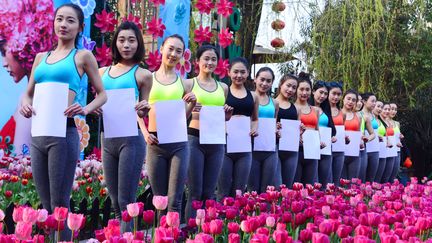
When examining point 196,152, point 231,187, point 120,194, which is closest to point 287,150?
point 231,187

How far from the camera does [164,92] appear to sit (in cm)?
395

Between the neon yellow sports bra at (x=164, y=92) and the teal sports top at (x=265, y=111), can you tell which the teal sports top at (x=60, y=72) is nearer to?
the neon yellow sports bra at (x=164, y=92)

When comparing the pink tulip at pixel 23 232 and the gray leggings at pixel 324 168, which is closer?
the pink tulip at pixel 23 232

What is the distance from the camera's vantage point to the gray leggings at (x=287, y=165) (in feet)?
18.2

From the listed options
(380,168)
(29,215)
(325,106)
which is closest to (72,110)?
(29,215)

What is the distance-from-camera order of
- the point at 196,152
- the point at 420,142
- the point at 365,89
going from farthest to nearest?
the point at 420,142 → the point at 365,89 → the point at 196,152

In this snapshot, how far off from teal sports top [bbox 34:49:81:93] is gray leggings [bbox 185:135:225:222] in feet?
3.93

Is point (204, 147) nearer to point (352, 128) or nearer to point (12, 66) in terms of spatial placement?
point (12, 66)

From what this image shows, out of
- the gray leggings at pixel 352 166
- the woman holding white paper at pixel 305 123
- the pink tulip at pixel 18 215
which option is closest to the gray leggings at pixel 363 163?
the gray leggings at pixel 352 166

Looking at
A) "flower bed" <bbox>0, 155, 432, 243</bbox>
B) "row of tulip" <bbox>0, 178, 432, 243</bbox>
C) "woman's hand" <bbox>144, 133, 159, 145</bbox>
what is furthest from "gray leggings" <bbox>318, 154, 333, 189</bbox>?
"woman's hand" <bbox>144, 133, 159, 145</bbox>

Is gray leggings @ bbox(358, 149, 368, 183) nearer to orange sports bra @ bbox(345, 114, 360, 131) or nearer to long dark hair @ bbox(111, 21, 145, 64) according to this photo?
orange sports bra @ bbox(345, 114, 360, 131)

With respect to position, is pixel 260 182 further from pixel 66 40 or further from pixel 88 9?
pixel 88 9

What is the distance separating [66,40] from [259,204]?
1.39 m

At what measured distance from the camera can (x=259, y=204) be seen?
3.71m
